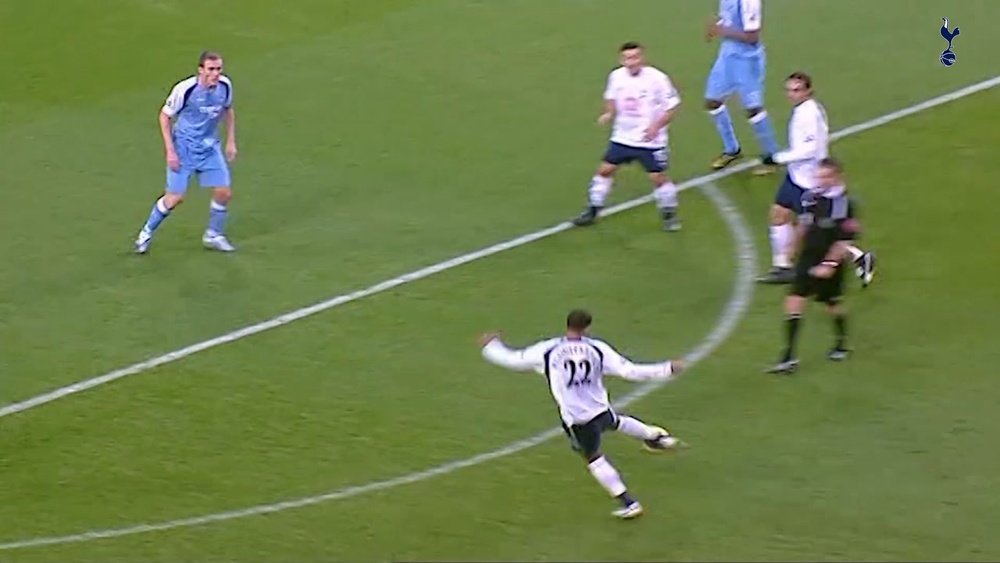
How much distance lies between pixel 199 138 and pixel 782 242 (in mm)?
6000

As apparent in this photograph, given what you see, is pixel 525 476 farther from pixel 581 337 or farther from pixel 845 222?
pixel 845 222

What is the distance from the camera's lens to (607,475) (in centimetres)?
1265

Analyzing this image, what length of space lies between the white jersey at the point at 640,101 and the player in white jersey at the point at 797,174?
1416 mm

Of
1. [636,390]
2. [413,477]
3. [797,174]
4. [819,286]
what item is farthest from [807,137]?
[413,477]

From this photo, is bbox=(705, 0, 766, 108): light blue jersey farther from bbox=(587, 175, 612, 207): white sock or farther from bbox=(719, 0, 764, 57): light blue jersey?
bbox=(587, 175, 612, 207): white sock

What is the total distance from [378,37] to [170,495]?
11.8 meters

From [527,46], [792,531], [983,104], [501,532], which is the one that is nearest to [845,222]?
[792,531]

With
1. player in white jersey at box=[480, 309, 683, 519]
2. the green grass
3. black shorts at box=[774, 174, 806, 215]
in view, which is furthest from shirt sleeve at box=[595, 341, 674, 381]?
black shorts at box=[774, 174, 806, 215]

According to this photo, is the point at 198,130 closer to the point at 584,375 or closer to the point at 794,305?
the point at 794,305

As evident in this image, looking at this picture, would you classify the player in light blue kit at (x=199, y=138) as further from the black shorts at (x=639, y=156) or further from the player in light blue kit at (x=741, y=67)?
the player in light blue kit at (x=741, y=67)

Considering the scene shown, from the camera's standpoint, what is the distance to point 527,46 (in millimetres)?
23750

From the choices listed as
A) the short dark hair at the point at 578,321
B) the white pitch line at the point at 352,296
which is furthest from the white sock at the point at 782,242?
the short dark hair at the point at 578,321

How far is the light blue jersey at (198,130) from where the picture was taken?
56.3 ft

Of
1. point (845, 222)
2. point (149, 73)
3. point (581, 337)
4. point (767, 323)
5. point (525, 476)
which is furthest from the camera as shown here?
point (149, 73)
